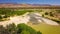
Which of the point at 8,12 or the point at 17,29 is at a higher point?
the point at 8,12

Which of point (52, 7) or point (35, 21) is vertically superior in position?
point (52, 7)

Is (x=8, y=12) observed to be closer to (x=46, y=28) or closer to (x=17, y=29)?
(x=17, y=29)

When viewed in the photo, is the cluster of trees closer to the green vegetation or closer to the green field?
the green field

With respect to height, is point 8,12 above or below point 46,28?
above

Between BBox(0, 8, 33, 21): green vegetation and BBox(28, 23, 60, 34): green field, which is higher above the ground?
BBox(0, 8, 33, 21): green vegetation

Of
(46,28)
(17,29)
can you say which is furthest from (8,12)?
(46,28)

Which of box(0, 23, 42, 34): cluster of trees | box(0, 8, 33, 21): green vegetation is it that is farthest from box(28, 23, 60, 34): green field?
box(0, 8, 33, 21): green vegetation

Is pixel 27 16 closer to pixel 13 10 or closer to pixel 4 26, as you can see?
pixel 13 10

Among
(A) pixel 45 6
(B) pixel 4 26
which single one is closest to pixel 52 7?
(A) pixel 45 6
